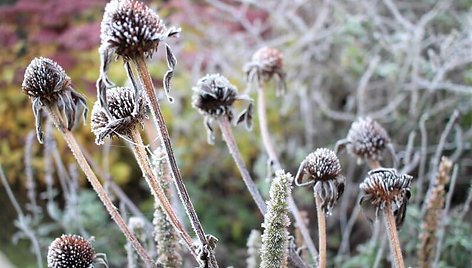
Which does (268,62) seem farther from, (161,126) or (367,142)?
(161,126)

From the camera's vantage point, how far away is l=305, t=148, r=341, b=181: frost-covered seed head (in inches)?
30.5

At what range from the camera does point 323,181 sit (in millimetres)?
785

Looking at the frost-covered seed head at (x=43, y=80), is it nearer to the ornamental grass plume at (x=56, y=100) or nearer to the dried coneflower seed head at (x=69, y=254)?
the ornamental grass plume at (x=56, y=100)

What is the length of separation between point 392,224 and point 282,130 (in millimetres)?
1548

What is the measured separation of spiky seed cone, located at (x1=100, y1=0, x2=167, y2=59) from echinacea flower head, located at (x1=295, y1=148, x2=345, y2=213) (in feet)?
0.83

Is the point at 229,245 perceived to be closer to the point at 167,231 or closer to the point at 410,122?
the point at 410,122

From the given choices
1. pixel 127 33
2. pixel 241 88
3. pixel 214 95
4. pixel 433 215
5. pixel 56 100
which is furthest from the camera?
pixel 241 88

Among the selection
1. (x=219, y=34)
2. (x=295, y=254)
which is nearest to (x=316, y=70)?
(x=219, y=34)

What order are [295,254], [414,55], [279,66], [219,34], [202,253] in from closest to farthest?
[202,253] → [295,254] → [279,66] → [414,55] → [219,34]

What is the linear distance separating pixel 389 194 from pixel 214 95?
281 mm

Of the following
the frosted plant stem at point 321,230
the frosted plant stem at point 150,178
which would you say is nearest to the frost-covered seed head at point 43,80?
the frosted plant stem at point 150,178

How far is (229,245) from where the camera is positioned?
2.06 m

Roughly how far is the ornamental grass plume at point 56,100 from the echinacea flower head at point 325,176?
0.23 metres

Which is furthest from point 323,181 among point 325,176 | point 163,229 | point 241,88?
point 241,88
